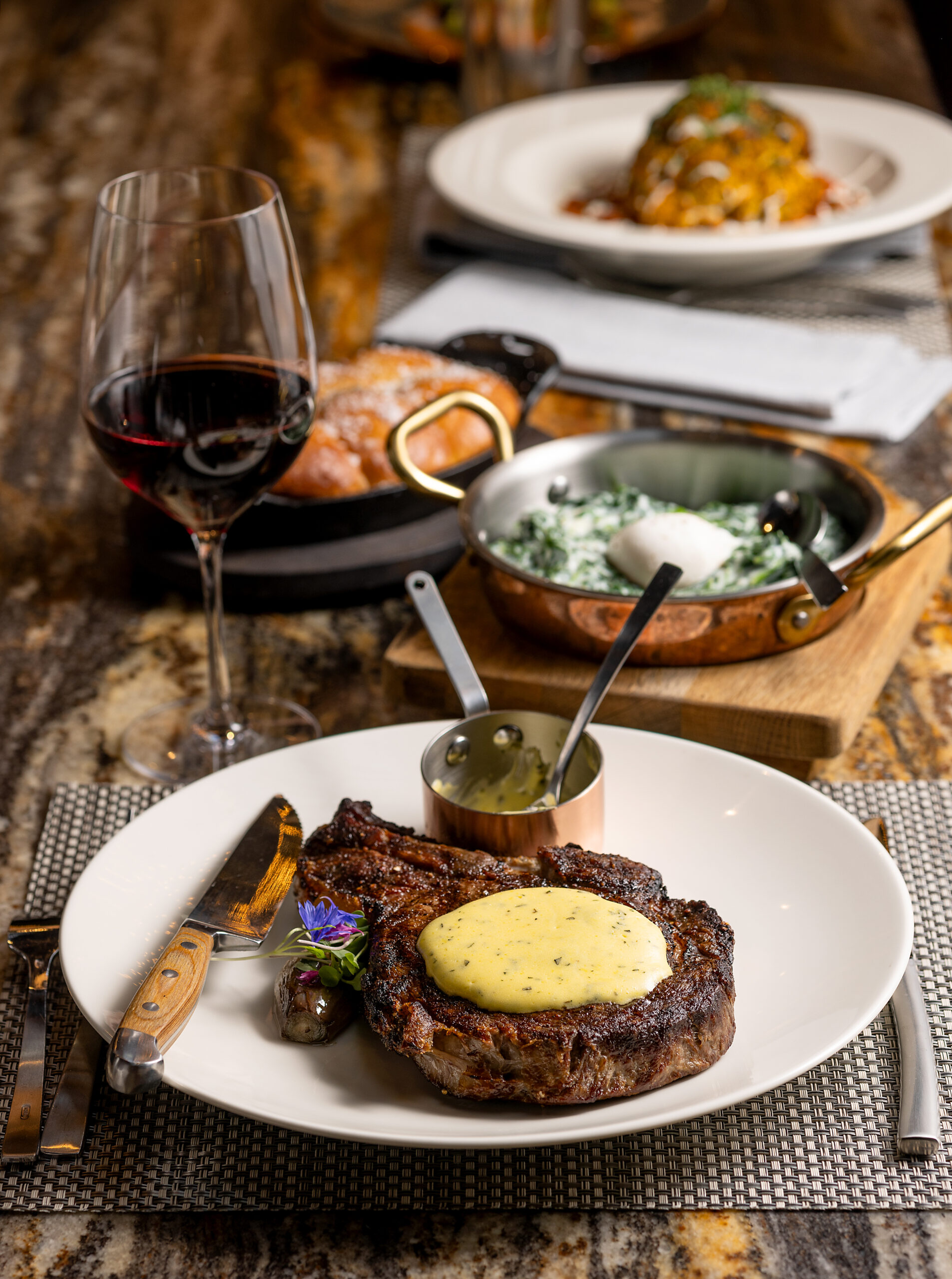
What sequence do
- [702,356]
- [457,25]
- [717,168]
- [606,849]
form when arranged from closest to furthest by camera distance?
[606,849]
[702,356]
[717,168]
[457,25]

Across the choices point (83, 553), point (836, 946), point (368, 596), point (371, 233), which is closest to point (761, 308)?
point (371, 233)

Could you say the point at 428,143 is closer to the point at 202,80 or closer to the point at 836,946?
the point at 202,80

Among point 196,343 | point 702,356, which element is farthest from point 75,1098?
point 702,356

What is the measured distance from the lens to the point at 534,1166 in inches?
33.9

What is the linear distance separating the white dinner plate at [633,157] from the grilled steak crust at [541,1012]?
1.45 metres

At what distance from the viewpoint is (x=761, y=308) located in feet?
7.47

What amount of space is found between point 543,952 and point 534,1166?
15 centimetres

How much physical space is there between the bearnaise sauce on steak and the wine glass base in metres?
0.47

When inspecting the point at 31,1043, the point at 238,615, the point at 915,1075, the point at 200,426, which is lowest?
the point at 238,615

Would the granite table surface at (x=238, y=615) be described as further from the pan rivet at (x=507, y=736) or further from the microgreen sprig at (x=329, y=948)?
the pan rivet at (x=507, y=736)

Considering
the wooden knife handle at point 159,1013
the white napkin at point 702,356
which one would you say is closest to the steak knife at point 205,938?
the wooden knife handle at point 159,1013

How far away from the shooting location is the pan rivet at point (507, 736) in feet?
3.59

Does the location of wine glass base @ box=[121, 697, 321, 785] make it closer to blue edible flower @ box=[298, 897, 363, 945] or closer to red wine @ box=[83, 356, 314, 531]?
red wine @ box=[83, 356, 314, 531]

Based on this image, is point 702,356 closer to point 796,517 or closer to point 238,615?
point 796,517
